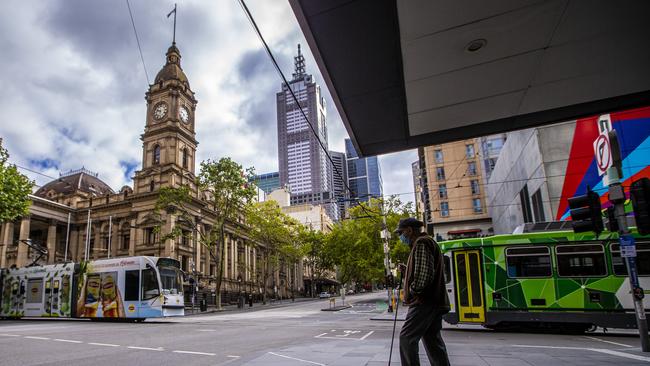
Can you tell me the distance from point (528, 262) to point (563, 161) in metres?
12.3

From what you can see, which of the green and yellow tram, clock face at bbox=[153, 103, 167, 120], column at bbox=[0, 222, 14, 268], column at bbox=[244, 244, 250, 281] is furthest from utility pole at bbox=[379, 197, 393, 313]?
column at bbox=[0, 222, 14, 268]

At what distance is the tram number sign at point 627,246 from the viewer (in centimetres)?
807

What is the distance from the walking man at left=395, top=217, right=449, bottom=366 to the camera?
4086 mm

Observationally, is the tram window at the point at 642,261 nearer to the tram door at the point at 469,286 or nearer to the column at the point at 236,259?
the tram door at the point at 469,286

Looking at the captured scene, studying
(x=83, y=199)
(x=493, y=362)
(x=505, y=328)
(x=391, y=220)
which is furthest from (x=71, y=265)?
(x=83, y=199)

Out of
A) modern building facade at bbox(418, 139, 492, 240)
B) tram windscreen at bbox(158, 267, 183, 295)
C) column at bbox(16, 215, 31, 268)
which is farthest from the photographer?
modern building facade at bbox(418, 139, 492, 240)

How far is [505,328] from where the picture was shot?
13.5 meters

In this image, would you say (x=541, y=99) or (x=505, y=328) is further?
(x=505, y=328)

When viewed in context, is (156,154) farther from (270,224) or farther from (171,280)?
(171,280)

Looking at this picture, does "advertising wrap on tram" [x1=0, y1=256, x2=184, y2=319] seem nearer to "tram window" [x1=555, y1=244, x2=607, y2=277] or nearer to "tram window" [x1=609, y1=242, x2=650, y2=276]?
"tram window" [x1=555, y1=244, x2=607, y2=277]

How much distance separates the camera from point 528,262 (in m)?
12.5

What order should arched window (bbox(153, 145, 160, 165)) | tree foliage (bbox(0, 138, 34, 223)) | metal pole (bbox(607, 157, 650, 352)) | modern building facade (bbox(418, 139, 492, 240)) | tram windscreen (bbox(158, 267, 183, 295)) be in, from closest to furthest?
metal pole (bbox(607, 157, 650, 352)), tram windscreen (bbox(158, 267, 183, 295)), tree foliage (bbox(0, 138, 34, 223)), arched window (bbox(153, 145, 160, 165)), modern building facade (bbox(418, 139, 492, 240))

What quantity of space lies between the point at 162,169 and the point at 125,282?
30751 millimetres

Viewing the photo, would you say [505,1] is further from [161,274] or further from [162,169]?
[162,169]
